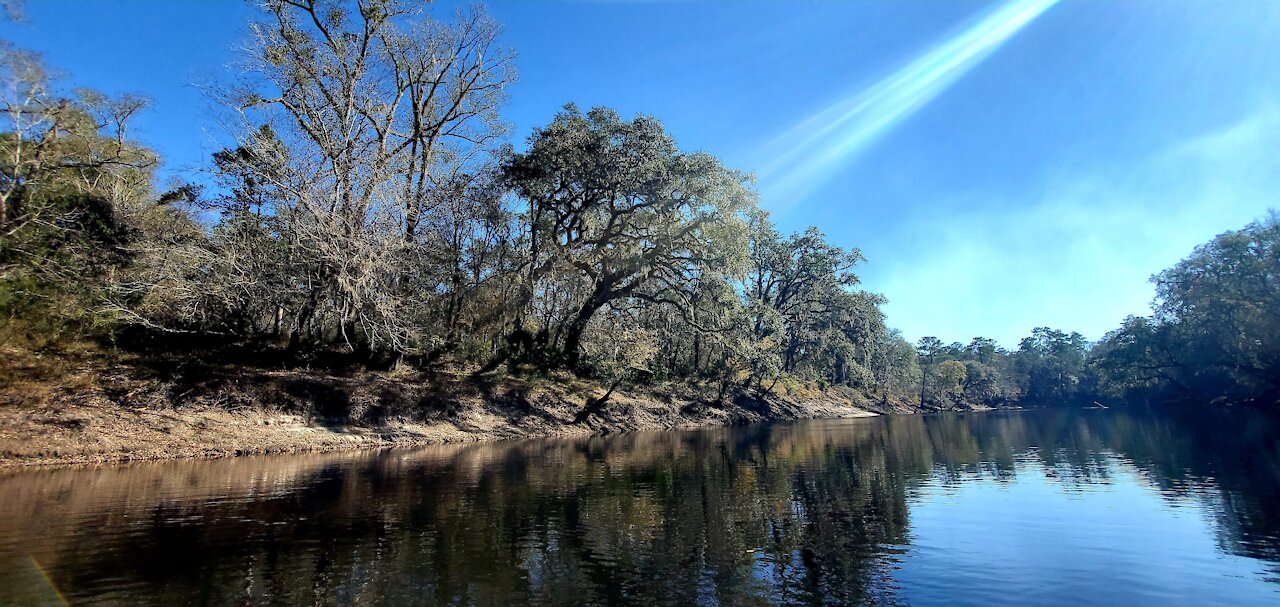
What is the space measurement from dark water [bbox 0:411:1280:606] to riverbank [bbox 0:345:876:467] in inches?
92.5

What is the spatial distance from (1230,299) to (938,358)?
75252 mm

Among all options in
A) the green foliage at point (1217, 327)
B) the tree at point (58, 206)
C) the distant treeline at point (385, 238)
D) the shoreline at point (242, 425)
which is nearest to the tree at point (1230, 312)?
the green foliage at point (1217, 327)

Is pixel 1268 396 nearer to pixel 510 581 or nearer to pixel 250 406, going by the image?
pixel 510 581

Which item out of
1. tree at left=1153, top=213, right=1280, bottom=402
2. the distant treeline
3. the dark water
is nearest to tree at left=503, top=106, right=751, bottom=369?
the distant treeline

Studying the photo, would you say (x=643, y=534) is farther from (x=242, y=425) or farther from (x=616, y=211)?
(x=616, y=211)

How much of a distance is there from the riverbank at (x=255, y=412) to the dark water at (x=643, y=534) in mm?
2350

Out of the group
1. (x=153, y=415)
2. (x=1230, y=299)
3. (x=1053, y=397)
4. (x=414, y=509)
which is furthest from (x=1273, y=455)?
(x=1053, y=397)

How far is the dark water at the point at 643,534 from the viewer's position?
6.63 meters

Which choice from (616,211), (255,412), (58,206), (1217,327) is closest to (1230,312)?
(1217,327)

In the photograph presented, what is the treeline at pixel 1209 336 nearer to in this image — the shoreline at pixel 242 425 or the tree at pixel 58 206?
the shoreline at pixel 242 425

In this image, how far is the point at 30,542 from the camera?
8.38 meters

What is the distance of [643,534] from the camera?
930 centimetres

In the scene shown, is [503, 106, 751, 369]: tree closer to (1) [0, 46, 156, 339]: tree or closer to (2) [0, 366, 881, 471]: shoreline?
(2) [0, 366, 881, 471]: shoreline

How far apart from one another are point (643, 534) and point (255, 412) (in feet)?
64.6
